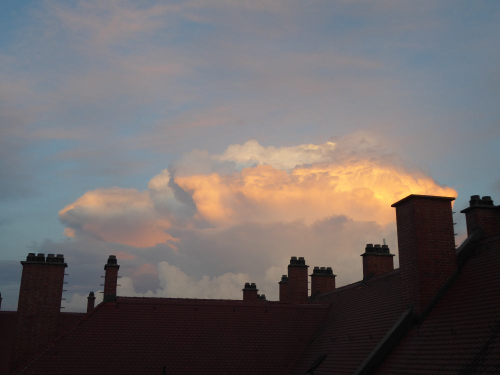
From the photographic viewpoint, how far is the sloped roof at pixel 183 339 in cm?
1817

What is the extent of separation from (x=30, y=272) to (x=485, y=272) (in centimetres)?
1859

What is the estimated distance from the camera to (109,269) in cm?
2233

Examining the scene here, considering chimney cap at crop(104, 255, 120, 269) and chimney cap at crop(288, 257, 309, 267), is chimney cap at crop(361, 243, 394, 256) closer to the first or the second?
chimney cap at crop(288, 257, 309, 267)

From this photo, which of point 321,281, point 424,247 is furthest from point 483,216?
point 321,281

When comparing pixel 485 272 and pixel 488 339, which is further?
pixel 485 272

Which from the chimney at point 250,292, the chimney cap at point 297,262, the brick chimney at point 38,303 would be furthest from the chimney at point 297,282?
the brick chimney at point 38,303

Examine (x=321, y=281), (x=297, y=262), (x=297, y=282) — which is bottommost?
(x=297, y=282)

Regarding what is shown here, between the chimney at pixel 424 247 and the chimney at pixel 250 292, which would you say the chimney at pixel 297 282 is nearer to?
the chimney at pixel 250 292

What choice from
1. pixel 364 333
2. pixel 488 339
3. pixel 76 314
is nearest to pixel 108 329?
pixel 364 333

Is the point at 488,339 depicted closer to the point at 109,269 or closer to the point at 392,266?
the point at 392,266

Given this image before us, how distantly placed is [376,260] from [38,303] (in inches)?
645

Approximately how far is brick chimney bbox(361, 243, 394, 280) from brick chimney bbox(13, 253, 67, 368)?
48.4 feet

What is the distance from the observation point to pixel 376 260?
2466 centimetres

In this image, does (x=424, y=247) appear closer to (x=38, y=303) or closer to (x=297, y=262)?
(x=297, y=262)
